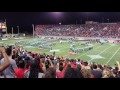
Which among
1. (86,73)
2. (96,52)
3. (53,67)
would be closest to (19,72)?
(53,67)

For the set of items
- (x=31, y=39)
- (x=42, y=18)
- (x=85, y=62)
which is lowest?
(x=85, y=62)

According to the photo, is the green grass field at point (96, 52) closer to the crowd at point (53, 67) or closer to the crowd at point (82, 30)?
the crowd at point (53, 67)

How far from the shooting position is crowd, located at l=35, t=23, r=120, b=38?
23.3 feet

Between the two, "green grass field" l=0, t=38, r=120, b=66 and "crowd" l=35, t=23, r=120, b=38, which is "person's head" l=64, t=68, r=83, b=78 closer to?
"green grass field" l=0, t=38, r=120, b=66

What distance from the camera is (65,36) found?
23.7 ft

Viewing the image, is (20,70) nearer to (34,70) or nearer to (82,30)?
(34,70)

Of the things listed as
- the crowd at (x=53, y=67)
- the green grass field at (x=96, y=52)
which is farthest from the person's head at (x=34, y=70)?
the green grass field at (x=96, y=52)

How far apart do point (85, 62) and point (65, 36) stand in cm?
138

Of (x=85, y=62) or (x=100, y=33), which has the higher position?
(x=100, y=33)

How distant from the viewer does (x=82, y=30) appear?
7.46 m

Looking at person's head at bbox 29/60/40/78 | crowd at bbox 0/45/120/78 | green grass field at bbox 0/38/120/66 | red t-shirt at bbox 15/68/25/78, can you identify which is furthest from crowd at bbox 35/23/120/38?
red t-shirt at bbox 15/68/25/78
